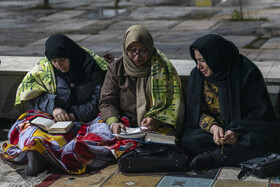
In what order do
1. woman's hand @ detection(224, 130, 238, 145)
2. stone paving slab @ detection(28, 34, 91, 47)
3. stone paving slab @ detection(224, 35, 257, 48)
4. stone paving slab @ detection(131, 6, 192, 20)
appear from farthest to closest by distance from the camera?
stone paving slab @ detection(131, 6, 192, 20)
stone paving slab @ detection(28, 34, 91, 47)
stone paving slab @ detection(224, 35, 257, 48)
woman's hand @ detection(224, 130, 238, 145)

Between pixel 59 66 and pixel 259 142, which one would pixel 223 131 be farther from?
pixel 59 66

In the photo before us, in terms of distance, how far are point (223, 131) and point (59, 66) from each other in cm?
153

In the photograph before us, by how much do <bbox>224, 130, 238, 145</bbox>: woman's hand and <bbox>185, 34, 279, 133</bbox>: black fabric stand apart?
40mm

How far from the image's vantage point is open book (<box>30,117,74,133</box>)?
5.19 metres

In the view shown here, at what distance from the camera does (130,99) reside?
211 inches

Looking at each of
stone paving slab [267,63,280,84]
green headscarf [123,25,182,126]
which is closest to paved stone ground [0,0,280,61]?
stone paving slab [267,63,280,84]

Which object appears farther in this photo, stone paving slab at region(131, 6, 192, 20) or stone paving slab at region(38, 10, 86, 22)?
stone paving slab at region(38, 10, 86, 22)

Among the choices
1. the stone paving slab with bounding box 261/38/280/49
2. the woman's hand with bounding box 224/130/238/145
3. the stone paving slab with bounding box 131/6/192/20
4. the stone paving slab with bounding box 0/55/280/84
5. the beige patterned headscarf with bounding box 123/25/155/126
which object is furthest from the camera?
the stone paving slab with bounding box 131/6/192/20

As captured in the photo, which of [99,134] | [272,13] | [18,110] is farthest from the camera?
[272,13]

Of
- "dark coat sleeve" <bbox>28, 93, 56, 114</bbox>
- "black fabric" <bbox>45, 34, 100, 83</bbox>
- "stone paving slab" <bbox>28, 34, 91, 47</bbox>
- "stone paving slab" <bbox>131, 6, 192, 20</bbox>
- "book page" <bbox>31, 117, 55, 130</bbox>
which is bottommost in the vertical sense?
"stone paving slab" <bbox>131, 6, 192, 20</bbox>

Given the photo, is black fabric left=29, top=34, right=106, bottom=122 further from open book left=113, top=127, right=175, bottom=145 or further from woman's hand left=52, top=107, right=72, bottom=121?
open book left=113, top=127, right=175, bottom=145

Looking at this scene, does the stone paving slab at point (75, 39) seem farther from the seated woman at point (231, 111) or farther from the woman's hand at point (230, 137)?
the woman's hand at point (230, 137)

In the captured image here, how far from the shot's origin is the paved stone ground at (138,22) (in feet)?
35.5

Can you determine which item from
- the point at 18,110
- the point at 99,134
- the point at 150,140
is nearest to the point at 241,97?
the point at 150,140
